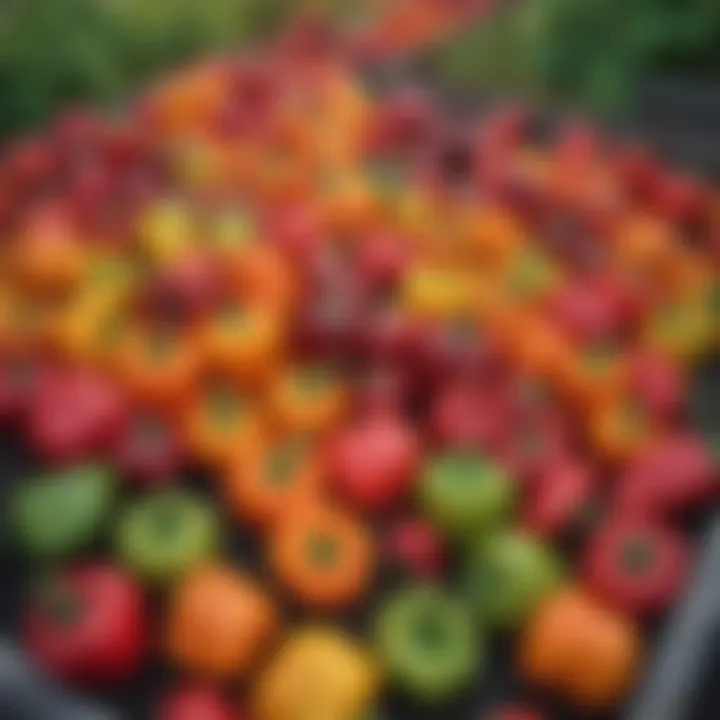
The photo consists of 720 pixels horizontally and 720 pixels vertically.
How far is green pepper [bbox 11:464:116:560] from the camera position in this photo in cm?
75

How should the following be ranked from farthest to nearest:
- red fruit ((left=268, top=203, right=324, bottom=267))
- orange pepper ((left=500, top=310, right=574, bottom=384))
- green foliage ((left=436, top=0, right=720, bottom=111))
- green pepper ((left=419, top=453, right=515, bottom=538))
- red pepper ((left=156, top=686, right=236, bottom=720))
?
green foliage ((left=436, top=0, right=720, bottom=111)), red fruit ((left=268, top=203, right=324, bottom=267)), orange pepper ((left=500, top=310, right=574, bottom=384)), green pepper ((left=419, top=453, right=515, bottom=538)), red pepper ((left=156, top=686, right=236, bottom=720))

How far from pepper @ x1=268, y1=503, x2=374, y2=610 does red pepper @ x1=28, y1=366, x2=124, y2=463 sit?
0.14 m

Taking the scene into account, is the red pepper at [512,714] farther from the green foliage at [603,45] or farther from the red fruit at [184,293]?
the green foliage at [603,45]

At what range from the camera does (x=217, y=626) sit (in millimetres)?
696

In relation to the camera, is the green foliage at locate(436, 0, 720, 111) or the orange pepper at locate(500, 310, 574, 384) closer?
the orange pepper at locate(500, 310, 574, 384)

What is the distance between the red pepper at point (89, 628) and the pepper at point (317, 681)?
0.08 m

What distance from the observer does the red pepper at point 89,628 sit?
692 mm

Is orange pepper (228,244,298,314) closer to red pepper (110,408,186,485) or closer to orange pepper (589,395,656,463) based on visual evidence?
red pepper (110,408,186,485)

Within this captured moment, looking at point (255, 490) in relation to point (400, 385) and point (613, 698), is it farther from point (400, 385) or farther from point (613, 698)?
point (613, 698)

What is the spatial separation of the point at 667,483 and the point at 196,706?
12.9 inches

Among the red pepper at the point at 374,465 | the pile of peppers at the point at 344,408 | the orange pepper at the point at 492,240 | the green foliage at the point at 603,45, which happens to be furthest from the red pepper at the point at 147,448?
the green foliage at the point at 603,45

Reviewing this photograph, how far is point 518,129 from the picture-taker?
48.4 inches

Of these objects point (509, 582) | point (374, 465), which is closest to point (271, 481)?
point (374, 465)

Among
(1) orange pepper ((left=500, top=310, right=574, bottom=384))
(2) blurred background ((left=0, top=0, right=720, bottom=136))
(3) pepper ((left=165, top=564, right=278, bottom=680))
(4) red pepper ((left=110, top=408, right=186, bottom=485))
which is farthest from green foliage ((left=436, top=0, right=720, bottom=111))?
(3) pepper ((left=165, top=564, right=278, bottom=680))
